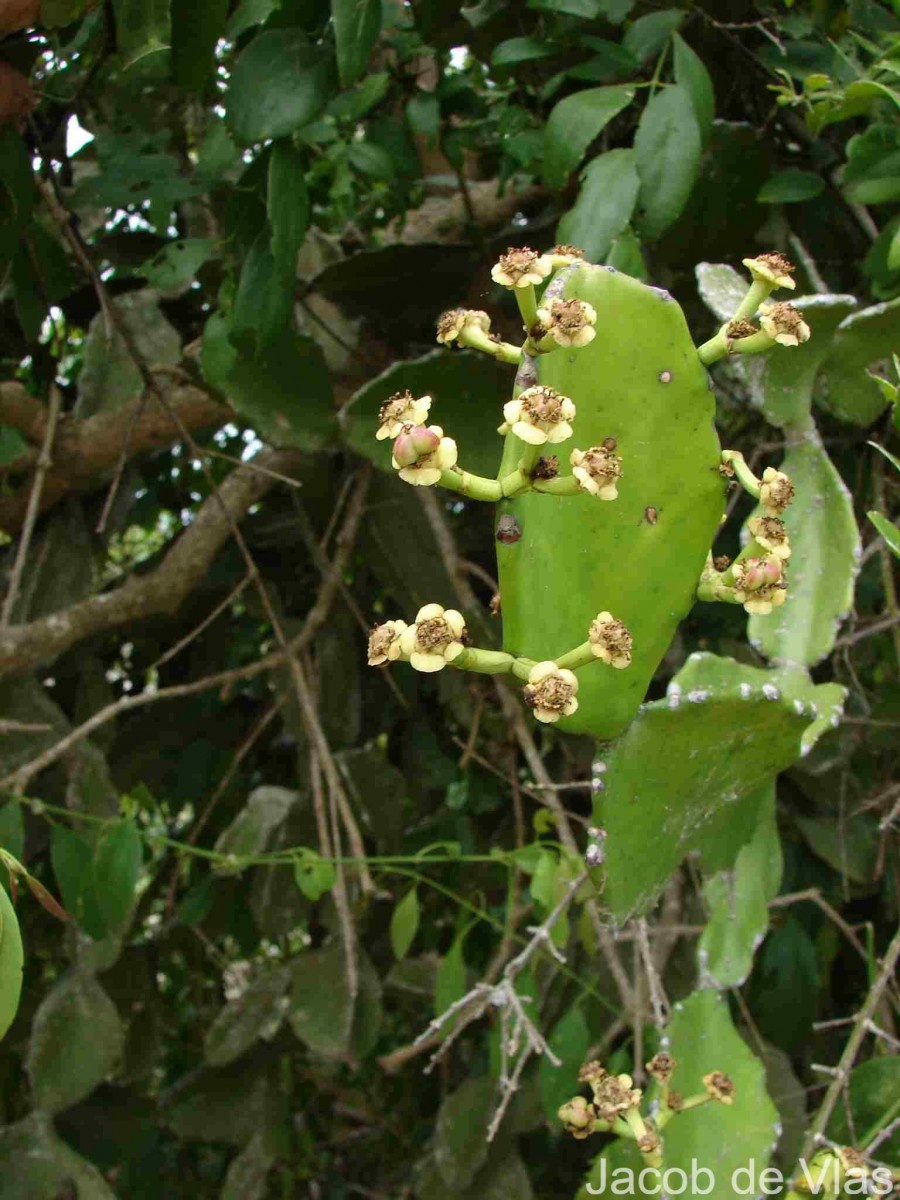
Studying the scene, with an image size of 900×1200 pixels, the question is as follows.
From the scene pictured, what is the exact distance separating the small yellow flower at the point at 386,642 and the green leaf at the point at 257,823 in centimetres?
80

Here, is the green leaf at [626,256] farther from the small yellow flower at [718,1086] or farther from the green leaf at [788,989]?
the green leaf at [788,989]

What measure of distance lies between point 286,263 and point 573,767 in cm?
82

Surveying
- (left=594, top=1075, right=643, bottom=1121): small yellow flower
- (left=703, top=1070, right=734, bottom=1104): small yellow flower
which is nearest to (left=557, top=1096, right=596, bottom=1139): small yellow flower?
(left=594, top=1075, right=643, bottom=1121): small yellow flower

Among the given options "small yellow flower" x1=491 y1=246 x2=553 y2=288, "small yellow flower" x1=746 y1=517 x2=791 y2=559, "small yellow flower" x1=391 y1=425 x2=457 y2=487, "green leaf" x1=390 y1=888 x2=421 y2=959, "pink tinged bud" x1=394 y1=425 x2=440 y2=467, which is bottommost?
"green leaf" x1=390 y1=888 x2=421 y2=959

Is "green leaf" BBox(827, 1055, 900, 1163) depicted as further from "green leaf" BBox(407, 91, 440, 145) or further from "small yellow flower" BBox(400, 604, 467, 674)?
"green leaf" BBox(407, 91, 440, 145)

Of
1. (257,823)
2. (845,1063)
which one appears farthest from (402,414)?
(257,823)

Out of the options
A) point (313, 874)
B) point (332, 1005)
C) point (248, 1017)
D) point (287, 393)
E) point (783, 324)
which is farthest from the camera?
point (248, 1017)

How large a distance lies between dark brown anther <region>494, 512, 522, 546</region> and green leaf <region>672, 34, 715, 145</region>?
47 cm

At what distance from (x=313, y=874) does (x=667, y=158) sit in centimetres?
65

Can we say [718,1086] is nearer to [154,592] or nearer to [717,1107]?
[717,1107]

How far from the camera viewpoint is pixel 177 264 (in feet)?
3.78

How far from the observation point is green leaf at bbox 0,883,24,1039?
1.69ft

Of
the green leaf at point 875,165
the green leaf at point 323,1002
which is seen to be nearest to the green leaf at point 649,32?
the green leaf at point 875,165

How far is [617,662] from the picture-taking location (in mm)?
563
